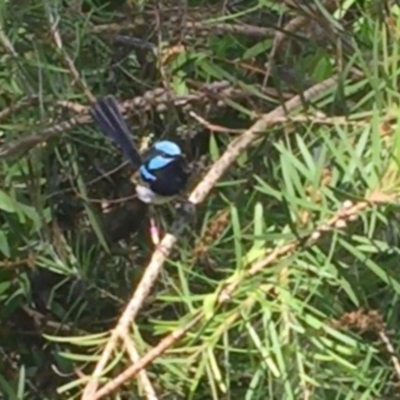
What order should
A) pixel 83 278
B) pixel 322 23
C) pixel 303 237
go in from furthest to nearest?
1. pixel 83 278
2. pixel 322 23
3. pixel 303 237

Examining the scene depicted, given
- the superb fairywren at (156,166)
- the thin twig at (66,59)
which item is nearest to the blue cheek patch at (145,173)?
the superb fairywren at (156,166)

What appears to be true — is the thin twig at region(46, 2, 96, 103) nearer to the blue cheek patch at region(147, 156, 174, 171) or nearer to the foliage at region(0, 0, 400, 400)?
the foliage at region(0, 0, 400, 400)

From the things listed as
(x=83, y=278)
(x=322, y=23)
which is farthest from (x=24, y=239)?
(x=322, y=23)

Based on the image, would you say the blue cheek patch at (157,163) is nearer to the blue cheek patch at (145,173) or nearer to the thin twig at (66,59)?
the blue cheek patch at (145,173)

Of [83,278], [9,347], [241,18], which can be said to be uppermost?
[241,18]

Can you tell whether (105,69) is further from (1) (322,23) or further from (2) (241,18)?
(1) (322,23)

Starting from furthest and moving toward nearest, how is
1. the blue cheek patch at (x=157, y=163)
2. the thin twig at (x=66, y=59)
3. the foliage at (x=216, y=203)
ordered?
the blue cheek patch at (x=157, y=163), the thin twig at (x=66, y=59), the foliage at (x=216, y=203)

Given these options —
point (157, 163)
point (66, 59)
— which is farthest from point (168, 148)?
point (66, 59)

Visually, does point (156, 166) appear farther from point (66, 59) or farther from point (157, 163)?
point (66, 59)

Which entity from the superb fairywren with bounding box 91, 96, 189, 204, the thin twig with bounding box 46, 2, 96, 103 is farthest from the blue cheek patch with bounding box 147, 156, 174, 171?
the thin twig with bounding box 46, 2, 96, 103
